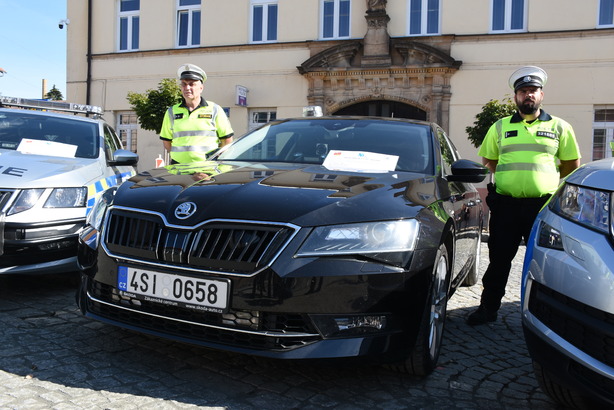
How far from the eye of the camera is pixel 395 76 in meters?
15.4

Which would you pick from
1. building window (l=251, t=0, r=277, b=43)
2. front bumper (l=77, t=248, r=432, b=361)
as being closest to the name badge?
front bumper (l=77, t=248, r=432, b=361)

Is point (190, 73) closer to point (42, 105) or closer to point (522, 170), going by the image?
point (42, 105)

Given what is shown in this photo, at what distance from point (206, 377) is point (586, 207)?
6.04 feet

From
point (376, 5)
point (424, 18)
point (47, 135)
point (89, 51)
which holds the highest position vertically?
point (376, 5)

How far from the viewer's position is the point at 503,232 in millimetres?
4031

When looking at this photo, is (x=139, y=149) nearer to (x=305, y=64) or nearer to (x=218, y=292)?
(x=305, y=64)

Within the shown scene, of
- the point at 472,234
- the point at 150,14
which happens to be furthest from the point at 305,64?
the point at 472,234

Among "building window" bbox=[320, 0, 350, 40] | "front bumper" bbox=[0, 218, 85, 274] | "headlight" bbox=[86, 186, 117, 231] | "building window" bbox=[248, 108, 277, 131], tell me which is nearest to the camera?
"headlight" bbox=[86, 186, 117, 231]

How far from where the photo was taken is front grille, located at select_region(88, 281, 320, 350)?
2.42 meters

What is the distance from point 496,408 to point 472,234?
6.30 feet

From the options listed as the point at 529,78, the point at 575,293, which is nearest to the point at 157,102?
the point at 529,78

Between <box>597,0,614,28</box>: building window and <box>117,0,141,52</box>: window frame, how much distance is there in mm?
13168

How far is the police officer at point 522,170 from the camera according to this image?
391 centimetres

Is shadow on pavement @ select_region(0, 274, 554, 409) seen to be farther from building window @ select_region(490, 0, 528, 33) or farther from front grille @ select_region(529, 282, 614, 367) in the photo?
building window @ select_region(490, 0, 528, 33)
